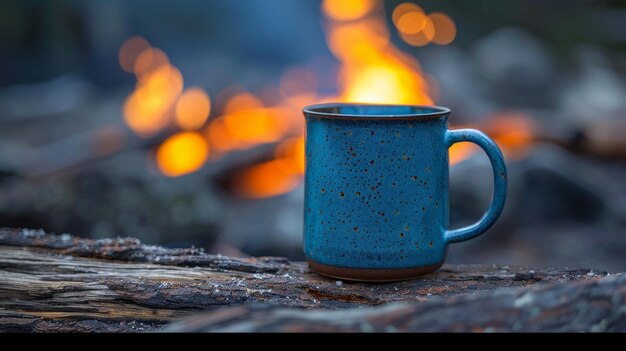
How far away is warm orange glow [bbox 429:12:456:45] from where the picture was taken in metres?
4.52

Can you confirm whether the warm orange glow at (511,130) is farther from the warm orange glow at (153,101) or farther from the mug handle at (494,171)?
the mug handle at (494,171)

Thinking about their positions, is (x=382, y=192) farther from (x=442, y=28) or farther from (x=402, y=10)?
(x=442, y=28)

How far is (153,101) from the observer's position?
12.3ft

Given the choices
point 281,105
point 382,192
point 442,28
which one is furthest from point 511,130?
point 382,192

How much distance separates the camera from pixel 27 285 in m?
1.06

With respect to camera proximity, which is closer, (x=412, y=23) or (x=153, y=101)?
(x=153, y=101)

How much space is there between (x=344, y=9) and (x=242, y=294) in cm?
316

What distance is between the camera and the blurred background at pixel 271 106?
2721 millimetres

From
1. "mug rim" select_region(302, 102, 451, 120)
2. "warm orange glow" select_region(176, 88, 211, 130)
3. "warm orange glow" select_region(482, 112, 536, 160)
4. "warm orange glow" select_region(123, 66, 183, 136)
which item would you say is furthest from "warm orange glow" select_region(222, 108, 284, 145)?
"mug rim" select_region(302, 102, 451, 120)

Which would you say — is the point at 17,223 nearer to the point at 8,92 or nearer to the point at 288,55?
the point at 288,55

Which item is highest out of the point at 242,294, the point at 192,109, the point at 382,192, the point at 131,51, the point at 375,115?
the point at 131,51

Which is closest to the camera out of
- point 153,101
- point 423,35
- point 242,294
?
point 242,294

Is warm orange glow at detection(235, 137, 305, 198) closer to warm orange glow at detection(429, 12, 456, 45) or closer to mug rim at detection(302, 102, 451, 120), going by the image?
warm orange glow at detection(429, 12, 456, 45)
